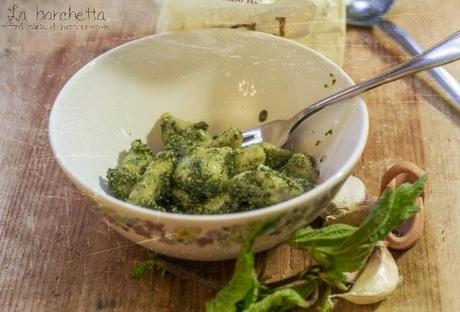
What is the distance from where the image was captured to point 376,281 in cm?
57

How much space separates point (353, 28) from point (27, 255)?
571 mm

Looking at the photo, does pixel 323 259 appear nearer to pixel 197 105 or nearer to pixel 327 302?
pixel 327 302

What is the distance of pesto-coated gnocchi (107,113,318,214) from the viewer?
56 cm

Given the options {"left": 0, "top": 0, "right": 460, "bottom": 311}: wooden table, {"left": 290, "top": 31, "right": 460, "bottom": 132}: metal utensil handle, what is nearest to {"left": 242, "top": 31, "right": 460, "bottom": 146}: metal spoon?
{"left": 290, "top": 31, "right": 460, "bottom": 132}: metal utensil handle

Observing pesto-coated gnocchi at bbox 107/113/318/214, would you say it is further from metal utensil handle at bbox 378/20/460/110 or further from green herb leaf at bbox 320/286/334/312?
metal utensil handle at bbox 378/20/460/110

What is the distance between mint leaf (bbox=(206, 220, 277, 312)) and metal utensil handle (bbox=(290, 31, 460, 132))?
0.20m

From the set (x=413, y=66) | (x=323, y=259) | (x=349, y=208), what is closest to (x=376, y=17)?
(x=413, y=66)

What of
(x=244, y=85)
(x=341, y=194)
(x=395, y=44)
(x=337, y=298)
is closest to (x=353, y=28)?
(x=395, y=44)

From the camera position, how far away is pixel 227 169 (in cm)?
60

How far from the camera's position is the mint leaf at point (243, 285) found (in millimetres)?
493

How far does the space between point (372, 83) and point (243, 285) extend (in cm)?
26

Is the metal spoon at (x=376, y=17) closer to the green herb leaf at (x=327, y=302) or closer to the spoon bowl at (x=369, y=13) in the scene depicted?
the spoon bowl at (x=369, y=13)

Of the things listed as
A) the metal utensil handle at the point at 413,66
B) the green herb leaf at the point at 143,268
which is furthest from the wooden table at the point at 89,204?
the metal utensil handle at the point at 413,66

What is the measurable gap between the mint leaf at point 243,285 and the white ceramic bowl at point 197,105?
1.2 inches
